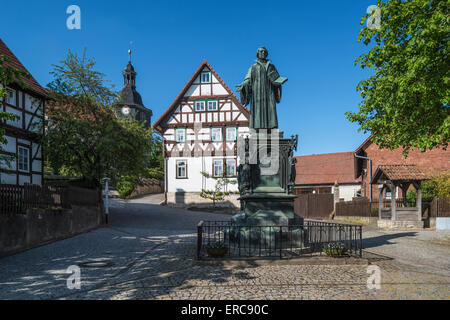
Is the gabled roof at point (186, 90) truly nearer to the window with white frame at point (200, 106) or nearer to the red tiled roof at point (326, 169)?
the window with white frame at point (200, 106)

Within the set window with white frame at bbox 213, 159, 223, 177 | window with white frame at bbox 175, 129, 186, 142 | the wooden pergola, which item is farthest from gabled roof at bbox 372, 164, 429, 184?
window with white frame at bbox 175, 129, 186, 142

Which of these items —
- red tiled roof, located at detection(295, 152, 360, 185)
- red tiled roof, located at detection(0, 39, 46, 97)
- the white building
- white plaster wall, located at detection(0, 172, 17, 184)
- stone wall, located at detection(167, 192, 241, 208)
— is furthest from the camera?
red tiled roof, located at detection(295, 152, 360, 185)

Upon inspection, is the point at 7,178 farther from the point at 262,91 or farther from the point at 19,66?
the point at 262,91

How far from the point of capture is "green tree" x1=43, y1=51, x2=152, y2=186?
19016mm

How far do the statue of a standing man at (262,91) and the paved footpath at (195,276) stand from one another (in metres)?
4.58

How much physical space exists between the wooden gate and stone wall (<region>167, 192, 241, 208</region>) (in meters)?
5.70

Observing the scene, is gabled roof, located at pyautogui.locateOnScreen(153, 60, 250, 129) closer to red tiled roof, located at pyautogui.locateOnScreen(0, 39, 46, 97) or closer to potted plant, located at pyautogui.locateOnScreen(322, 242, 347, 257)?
red tiled roof, located at pyautogui.locateOnScreen(0, 39, 46, 97)

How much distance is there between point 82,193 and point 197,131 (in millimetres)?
14741

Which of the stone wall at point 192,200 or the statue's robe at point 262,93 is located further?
the stone wall at point 192,200

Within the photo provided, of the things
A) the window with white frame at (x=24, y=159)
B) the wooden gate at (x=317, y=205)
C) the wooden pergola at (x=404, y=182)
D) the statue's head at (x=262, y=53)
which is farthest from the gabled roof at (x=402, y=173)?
the window with white frame at (x=24, y=159)

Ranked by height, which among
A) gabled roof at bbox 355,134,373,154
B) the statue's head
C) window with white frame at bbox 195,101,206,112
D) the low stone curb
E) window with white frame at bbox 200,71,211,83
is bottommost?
the low stone curb

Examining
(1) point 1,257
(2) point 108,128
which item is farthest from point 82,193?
(1) point 1,257

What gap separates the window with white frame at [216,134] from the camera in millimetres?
31375

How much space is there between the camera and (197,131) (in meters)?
31.7
